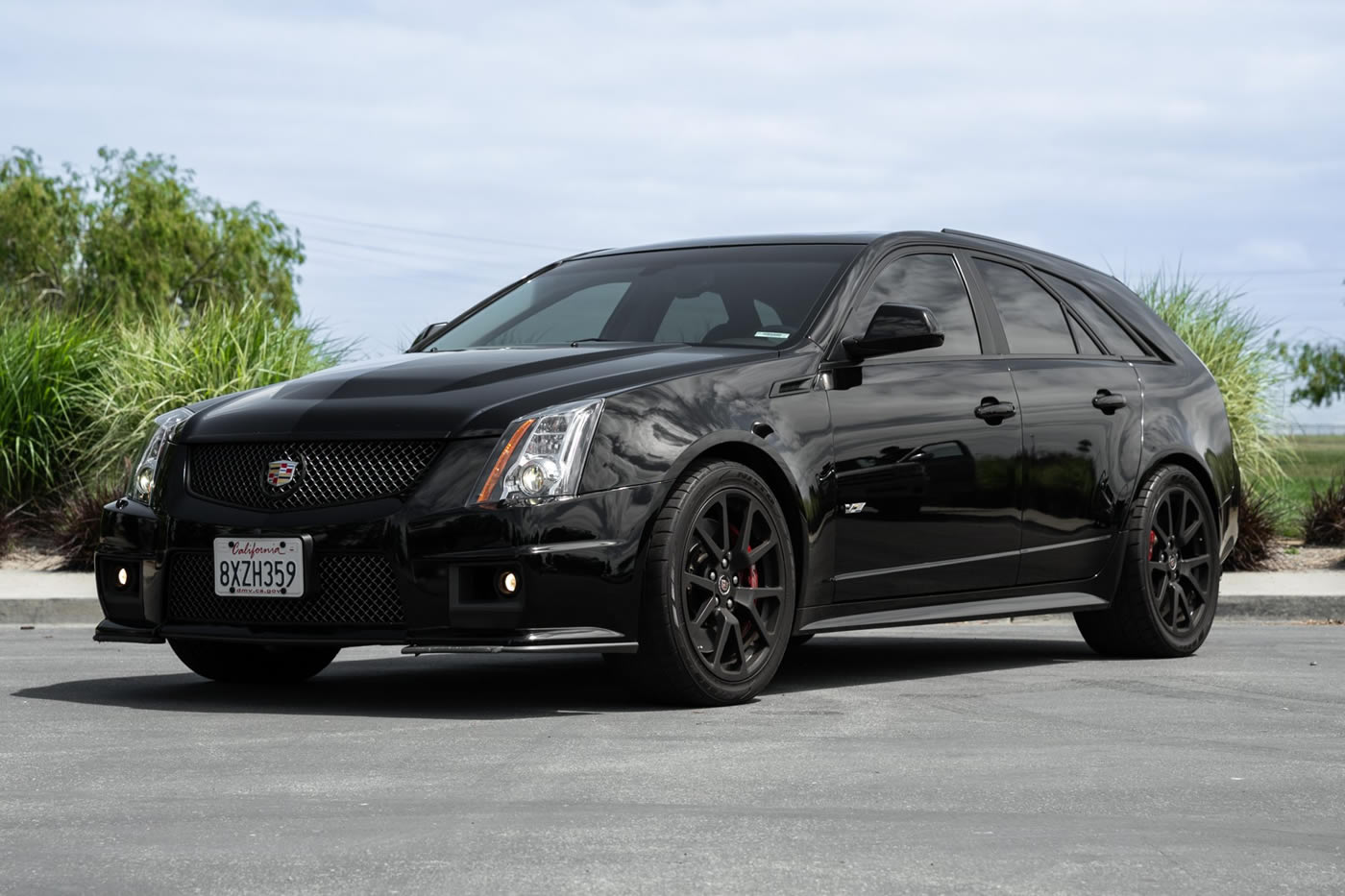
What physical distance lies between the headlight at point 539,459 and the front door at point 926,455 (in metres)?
1.15

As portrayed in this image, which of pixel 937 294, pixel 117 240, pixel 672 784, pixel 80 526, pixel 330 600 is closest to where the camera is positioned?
pixel 672 784

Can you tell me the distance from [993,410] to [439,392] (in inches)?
90.8

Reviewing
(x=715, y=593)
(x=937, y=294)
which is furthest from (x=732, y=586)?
(x=937, y=294)

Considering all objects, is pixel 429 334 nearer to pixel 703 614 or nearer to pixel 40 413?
pixel 703 614

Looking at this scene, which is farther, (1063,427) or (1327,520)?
(1327,520)

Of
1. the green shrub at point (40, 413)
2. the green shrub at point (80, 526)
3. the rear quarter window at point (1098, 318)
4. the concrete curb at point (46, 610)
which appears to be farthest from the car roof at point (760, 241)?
the green shrub at point (40, 413)

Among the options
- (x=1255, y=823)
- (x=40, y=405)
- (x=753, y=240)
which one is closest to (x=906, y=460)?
(x=753, y=240)

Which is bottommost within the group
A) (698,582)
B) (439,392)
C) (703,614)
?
(703,614)

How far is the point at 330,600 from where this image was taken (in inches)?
244

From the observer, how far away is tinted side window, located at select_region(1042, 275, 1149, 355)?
336 inches

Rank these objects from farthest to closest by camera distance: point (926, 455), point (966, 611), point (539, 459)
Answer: point (966, 611)
point (926, 455)
point (539, 459)

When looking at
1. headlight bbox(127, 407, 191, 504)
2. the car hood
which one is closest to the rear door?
the car hood

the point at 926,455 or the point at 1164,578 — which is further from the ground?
the point at 926,455

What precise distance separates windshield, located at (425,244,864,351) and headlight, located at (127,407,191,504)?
125cm
